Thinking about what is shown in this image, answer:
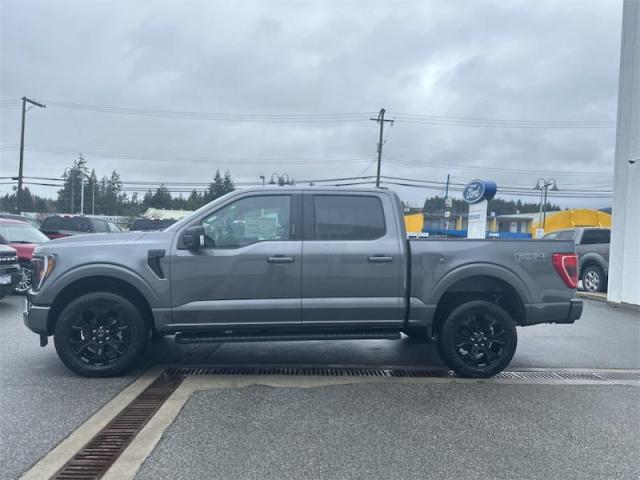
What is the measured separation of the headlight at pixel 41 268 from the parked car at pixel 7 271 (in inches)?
181

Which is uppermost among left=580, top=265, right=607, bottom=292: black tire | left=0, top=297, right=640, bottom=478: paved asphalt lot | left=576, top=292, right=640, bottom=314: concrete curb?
left=580, top=265, right=607, bottom=292: black tire

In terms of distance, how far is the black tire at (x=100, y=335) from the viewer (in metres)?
5.04

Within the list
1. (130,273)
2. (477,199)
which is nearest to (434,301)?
(130,273)

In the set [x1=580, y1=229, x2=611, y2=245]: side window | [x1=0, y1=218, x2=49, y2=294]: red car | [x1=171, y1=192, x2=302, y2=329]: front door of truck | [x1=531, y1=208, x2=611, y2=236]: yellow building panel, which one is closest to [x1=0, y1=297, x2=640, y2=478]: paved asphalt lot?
[x1=171, y1=192, x2=302, y2=329]: front door of truck

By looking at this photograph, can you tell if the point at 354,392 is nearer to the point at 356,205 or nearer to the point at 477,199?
the point at 356,205

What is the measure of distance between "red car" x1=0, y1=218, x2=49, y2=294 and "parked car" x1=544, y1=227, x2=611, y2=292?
42.7 ft

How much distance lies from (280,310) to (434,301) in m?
1.65

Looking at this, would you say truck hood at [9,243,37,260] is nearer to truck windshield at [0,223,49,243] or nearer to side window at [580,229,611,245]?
truck windshield at [0,223,49,243]

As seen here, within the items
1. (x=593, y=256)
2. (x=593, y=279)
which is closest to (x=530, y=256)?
(x=593, y=256)

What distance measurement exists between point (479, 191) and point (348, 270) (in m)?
11.3

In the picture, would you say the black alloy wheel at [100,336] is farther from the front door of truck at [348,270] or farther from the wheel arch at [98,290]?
the front door of truck at [348,270]

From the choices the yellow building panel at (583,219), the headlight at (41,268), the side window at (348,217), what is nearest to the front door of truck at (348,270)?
the side window at (348,217)

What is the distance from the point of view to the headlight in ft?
16.6

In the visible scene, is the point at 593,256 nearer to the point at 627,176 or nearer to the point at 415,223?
the point at 627,176
